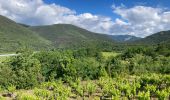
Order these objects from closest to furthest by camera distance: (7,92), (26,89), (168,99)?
(168,99) < (7,92) < (26,89)

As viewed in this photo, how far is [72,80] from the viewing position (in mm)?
51562

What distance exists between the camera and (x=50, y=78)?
51094 mm

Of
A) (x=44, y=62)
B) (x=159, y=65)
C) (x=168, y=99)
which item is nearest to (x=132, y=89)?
(x=168, y=99)

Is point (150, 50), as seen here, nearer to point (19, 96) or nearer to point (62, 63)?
point (62, 63)

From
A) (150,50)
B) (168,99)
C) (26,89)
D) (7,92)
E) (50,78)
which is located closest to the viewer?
(168,99)

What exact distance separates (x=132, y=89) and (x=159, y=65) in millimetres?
32431

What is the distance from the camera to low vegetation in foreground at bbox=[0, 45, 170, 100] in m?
36.4

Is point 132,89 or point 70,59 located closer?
point 132,89

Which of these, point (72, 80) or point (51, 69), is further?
point (51, 69)

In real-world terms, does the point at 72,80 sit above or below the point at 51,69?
below

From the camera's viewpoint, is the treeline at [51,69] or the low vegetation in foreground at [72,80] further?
the treeline at [51,69]

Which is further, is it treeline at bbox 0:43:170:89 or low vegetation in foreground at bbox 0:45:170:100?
treeline at bbox 0:43:170:89

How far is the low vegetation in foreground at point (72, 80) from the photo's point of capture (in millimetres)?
36375

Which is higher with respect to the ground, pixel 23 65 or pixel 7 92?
pixel 23 65
